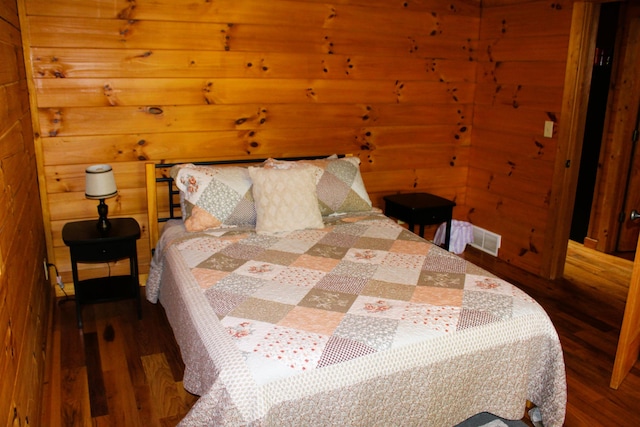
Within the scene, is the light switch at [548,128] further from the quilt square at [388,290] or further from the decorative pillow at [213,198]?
the decorative pillow at [213,198]

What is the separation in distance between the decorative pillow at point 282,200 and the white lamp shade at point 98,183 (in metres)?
0.80

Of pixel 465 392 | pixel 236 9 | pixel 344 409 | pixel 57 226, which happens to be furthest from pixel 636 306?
pixel 57 226

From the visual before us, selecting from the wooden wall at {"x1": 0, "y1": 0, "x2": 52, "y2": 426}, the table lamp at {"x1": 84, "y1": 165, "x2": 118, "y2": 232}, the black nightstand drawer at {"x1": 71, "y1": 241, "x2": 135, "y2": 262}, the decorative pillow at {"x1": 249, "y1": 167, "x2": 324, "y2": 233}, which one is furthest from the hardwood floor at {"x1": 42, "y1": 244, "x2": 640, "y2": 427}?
the decorative pillow at {"x1": 249, "y1": 167, "x2": 324, "y2": 233}

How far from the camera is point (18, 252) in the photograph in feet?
6.72

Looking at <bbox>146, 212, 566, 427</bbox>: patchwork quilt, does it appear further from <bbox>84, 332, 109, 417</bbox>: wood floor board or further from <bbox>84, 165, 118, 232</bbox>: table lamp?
<bbox>84, 165, 118, 232</bbox>: table lamp

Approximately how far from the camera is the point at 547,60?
3521 millimetres

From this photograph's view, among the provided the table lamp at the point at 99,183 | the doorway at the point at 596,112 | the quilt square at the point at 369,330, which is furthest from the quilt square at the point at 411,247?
the doorway at the point at 596,112

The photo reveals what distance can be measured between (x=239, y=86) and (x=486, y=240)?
90.1 inches

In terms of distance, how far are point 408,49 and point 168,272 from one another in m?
2.36

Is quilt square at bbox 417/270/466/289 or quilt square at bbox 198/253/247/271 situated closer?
quilt square at bbox 417/270/466/289

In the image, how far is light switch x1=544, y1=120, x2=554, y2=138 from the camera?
3545 millimetres

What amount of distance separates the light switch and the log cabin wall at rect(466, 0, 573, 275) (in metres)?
0.03

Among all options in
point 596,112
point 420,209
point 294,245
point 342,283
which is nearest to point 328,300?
point 342,283

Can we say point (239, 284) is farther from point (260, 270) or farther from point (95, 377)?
point (95, 377)
